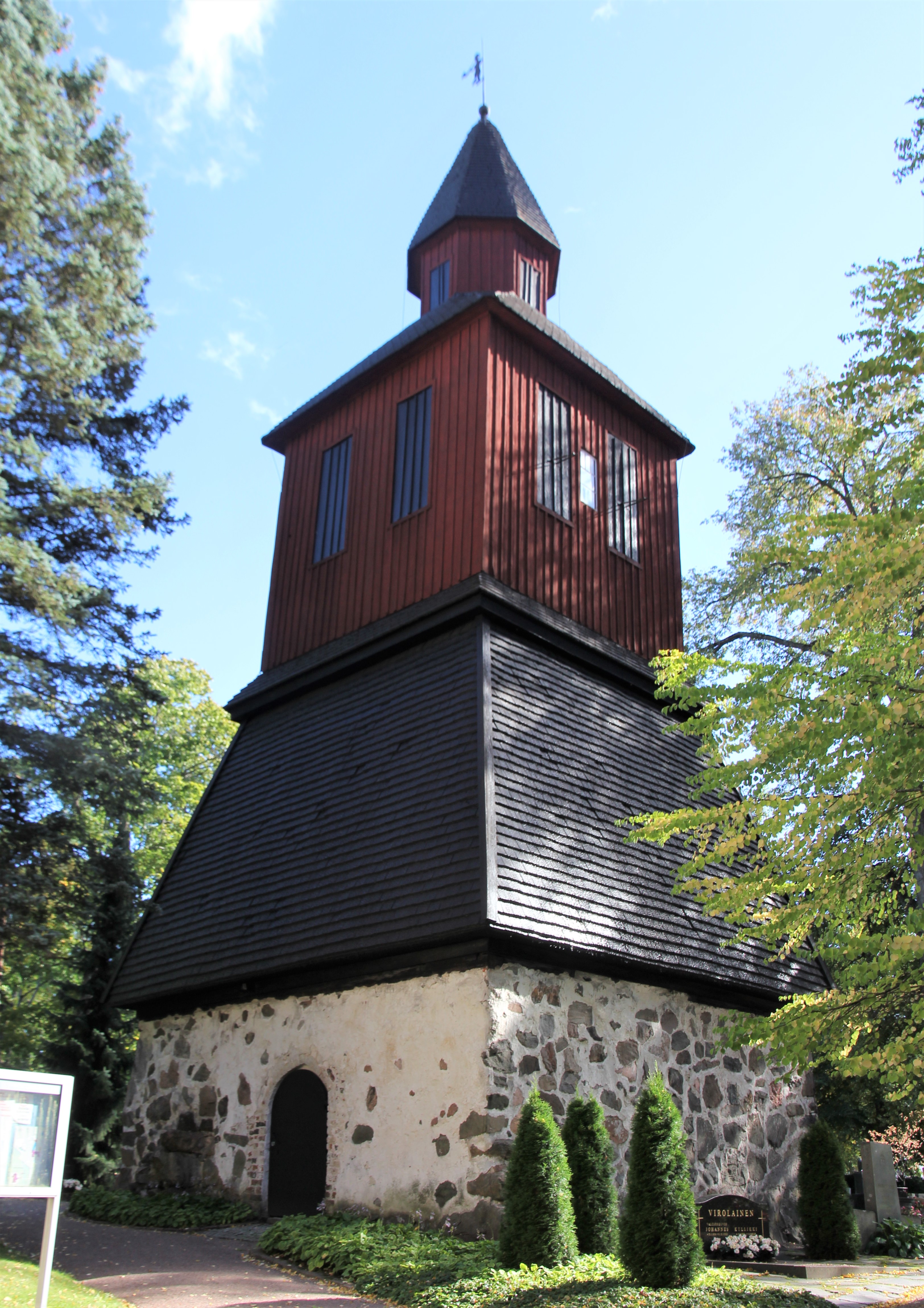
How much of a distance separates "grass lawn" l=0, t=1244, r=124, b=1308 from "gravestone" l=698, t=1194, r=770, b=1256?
211 inches

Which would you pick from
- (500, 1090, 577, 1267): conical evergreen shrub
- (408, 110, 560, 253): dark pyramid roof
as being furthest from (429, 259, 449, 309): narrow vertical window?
(500, 1090, 577, 1267): conical evergreen shrub

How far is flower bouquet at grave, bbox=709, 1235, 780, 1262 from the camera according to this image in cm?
885

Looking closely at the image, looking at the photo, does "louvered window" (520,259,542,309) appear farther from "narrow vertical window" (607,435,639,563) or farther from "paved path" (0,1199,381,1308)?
"paved path" (0,1199,381,1308)

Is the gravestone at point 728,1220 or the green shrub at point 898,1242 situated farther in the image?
the green shrub at point 898,1242

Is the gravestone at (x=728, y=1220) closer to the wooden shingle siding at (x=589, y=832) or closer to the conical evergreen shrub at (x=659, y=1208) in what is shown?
the wooden shingle siding at (x=589, y=832)

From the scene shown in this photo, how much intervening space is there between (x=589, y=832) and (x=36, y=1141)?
5.99 metres

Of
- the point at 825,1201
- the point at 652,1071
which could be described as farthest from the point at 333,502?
the point at 825,1201

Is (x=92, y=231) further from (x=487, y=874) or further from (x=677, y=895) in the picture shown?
(x=677, y=895)

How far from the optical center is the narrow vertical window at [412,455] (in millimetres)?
12953

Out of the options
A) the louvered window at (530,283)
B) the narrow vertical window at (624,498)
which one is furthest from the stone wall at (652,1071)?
the louvered window at (530,283)

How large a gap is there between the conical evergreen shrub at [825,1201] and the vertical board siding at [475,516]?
628 centimetres

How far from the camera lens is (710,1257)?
901cm

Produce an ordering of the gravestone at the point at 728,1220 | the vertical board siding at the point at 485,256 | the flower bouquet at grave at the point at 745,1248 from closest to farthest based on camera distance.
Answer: the flower bouquet at grave at the point at 745,1248, the gravestone at the point at 728,1220, the vertical board siding at the point at 485,256

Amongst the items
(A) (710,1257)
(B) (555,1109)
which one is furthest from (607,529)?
(A) (710,1257)
